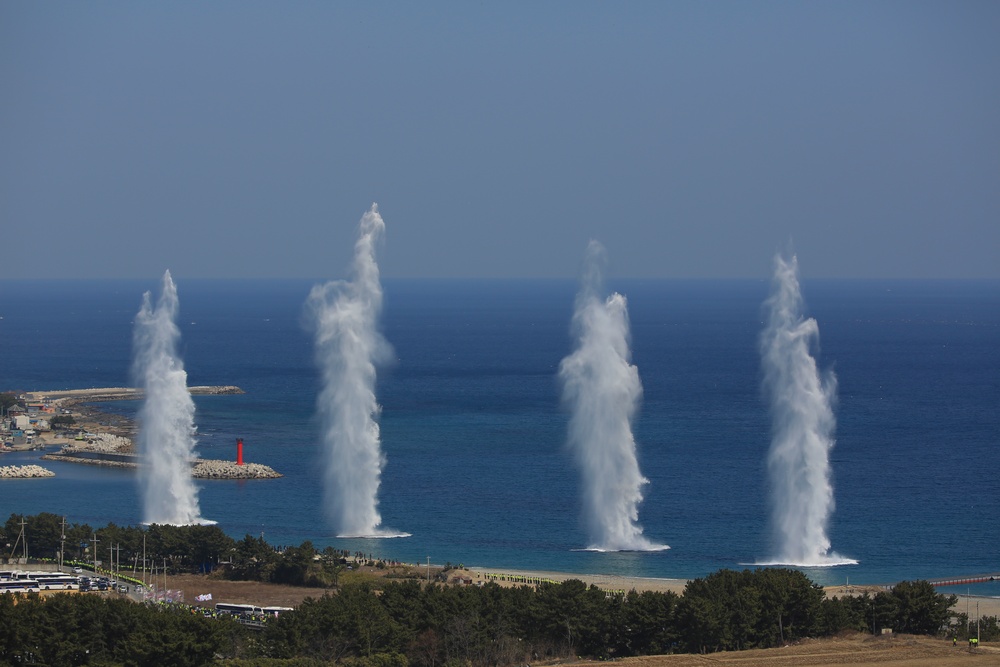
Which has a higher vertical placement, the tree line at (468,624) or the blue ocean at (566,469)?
the blue ocean at (566,469)

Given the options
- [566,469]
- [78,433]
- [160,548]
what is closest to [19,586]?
[160,548]

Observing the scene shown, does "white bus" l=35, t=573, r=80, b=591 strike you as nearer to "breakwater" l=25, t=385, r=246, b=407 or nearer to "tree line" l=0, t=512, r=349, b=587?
"tree line" l=0, t=512, r=349, b=587

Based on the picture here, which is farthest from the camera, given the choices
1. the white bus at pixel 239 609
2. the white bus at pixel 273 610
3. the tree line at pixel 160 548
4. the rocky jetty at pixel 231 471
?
the rocky jetty at pixel 231 471

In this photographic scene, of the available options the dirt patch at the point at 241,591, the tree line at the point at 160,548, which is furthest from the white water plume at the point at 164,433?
the dirt patch at the point at 241,591

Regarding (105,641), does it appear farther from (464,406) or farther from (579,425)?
(464,406)

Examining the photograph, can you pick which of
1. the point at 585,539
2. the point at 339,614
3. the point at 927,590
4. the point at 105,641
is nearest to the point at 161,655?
the point at 105,641

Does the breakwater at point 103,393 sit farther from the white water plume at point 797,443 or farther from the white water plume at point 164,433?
the white water plume at point 797,443

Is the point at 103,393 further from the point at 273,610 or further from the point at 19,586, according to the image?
the point at 273,610
